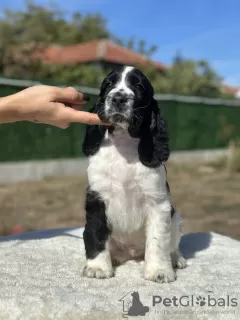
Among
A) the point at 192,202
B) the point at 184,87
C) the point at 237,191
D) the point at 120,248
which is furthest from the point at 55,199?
the point at 184,87

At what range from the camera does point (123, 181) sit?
3.59 m

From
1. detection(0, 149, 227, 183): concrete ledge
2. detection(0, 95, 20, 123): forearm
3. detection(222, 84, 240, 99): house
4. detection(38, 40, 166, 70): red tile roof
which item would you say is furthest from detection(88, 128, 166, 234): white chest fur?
detection(222, 84, 240, 99): house

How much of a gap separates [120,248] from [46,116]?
1368 millimetres

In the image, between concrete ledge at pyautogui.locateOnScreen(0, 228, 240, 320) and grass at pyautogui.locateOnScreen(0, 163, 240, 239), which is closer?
concrete ledge at pyautogui.locateOnScreen(0, 228, 240, 320)

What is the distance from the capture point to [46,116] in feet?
11.9

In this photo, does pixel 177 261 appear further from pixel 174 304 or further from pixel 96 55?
pixel 96 55

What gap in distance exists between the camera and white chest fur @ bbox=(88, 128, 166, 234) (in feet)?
11.8

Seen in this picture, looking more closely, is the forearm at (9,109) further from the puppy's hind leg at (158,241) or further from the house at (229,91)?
the house at (229,91)

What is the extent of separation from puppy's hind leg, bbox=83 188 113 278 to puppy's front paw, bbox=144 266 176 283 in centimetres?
30

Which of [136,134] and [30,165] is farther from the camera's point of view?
[30,165]

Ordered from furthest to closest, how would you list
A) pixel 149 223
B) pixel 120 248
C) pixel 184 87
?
pixel 184 87 < pixel 120 248 < pixel 149 223

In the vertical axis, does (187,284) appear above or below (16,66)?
below

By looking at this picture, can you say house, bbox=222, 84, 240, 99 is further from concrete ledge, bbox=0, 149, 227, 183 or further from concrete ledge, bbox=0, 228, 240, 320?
concrete ledge, bbox=0, 228, 240, 320

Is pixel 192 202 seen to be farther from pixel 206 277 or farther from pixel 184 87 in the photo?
pixel 184 87
